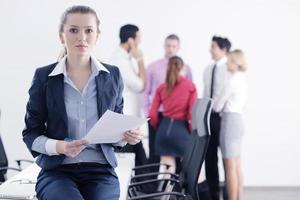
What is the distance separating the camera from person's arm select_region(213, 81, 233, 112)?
4.42 metres

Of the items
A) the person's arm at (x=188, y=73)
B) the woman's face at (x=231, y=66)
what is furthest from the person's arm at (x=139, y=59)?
the woman's face at (x=231, y=66)

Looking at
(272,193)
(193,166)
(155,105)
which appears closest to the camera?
(193,166)

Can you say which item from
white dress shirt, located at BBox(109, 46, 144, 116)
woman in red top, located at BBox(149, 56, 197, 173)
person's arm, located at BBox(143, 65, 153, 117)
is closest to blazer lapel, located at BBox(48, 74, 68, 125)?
white dress shirt, located at BBox(109, 46, 144, 116)

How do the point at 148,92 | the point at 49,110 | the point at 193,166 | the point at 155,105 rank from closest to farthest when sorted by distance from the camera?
the point at 49,110, the point at 193,166, the point at 155,105, the point at 148,92

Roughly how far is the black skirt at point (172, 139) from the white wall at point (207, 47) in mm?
1178

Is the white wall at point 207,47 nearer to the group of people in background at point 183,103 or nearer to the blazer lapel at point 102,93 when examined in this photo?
the group of people in background at point 183,103

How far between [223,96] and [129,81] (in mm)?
843

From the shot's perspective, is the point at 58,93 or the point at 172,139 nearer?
the point at 58,93

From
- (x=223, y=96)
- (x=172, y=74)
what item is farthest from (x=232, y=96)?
(x=172, y=74)

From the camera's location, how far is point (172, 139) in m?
4.34

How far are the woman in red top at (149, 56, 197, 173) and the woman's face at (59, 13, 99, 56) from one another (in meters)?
2.47

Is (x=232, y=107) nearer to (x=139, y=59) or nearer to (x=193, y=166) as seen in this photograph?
(x=139, y=59)

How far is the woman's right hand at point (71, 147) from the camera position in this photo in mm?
1798

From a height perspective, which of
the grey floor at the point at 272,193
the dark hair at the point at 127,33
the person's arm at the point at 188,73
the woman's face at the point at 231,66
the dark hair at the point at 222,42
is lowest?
the grey floor at the point at 272,193
